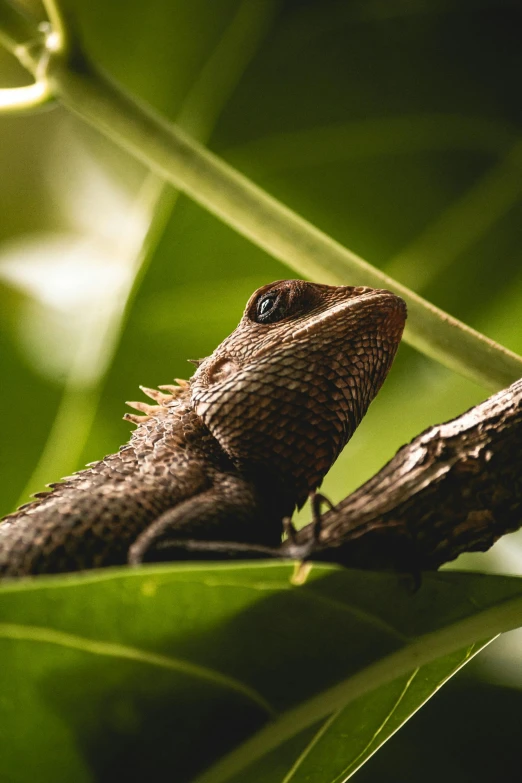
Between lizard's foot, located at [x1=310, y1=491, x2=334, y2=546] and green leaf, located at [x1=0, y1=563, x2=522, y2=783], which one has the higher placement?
lizard's foot, located at [x1=310, y1=491, x2=334, y2=546]

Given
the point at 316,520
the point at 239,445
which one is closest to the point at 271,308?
the point at 239,445

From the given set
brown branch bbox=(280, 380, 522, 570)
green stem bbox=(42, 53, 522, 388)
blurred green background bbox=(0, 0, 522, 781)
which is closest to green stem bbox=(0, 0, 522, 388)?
green stem bbox=(42, 53, 522, 388)

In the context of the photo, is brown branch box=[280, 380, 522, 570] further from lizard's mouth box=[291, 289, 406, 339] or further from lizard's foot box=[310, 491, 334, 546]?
lizard's mouth box=[291, 289, 406, 339]

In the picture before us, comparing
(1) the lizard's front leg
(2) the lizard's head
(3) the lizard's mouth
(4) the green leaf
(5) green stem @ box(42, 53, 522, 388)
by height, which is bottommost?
(4) the green leaf

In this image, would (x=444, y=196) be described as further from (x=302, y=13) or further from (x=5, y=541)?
(x=5, y=541)

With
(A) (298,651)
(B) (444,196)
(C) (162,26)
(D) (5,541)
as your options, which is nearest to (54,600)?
(A) (298,651)
